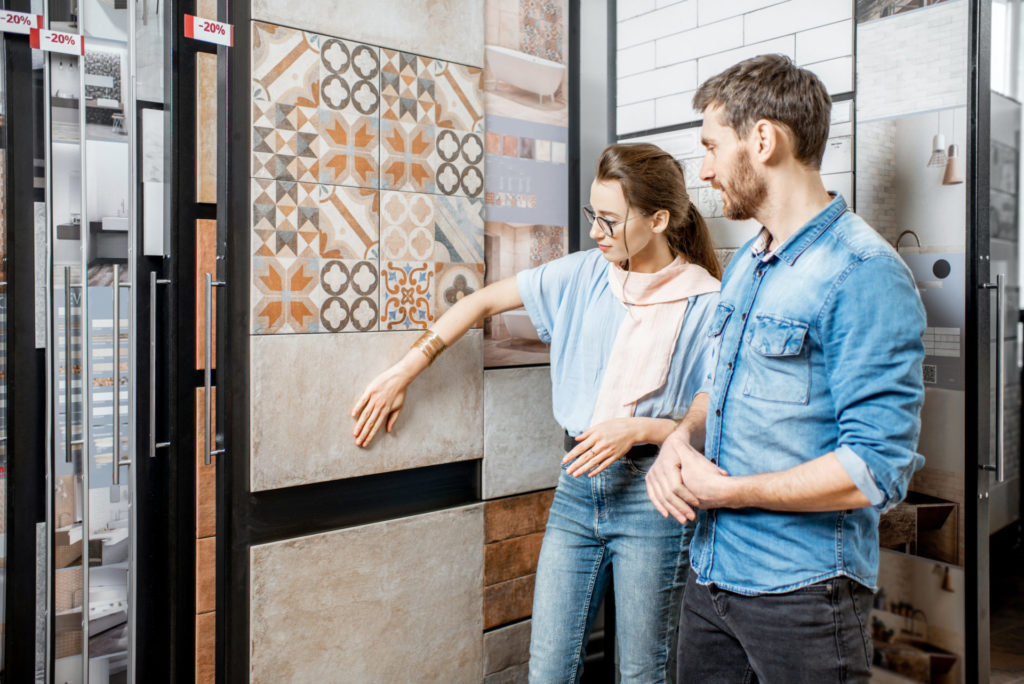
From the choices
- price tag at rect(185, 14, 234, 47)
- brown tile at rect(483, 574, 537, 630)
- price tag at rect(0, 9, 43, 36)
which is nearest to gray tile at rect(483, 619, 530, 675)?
brown tile at rect(483, 574, 537, 630)

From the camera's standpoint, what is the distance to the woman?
1696mm

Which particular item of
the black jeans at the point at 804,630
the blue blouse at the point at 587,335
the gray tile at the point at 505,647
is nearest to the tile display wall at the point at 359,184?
the blue blouse at the point at 587,335

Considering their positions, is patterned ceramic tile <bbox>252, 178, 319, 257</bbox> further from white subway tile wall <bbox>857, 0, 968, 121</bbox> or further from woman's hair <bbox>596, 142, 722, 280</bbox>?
white subway tile wall <bbox>857, 0, 968, 121</bbox>

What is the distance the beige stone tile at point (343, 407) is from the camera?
1804mm

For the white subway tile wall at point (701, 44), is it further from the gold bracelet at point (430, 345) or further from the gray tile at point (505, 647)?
the gray tile at point (505, 647)

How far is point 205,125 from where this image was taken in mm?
2342

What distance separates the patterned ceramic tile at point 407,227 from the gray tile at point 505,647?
117 centimetres

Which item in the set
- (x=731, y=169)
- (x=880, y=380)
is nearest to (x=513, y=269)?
(x=731, y=169)

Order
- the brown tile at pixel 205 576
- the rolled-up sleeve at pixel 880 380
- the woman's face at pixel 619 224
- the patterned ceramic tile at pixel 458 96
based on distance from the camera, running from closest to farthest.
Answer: the rolled-up sleeve at pixel 880 380 → the woman's face at pixel 619 224 → the patterned ceramic tile at pixel 458 96 → the brown tile at pixel 205 576

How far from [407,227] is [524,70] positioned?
686 mm

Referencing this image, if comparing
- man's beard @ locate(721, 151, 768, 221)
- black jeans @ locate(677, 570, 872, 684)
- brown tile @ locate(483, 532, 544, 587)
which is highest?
man's beard @ locate(721, 151, 768, 221)

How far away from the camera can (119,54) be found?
7.41ft

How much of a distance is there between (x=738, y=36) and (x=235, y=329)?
1.65 meters

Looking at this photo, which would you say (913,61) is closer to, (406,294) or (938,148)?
(938,148)
